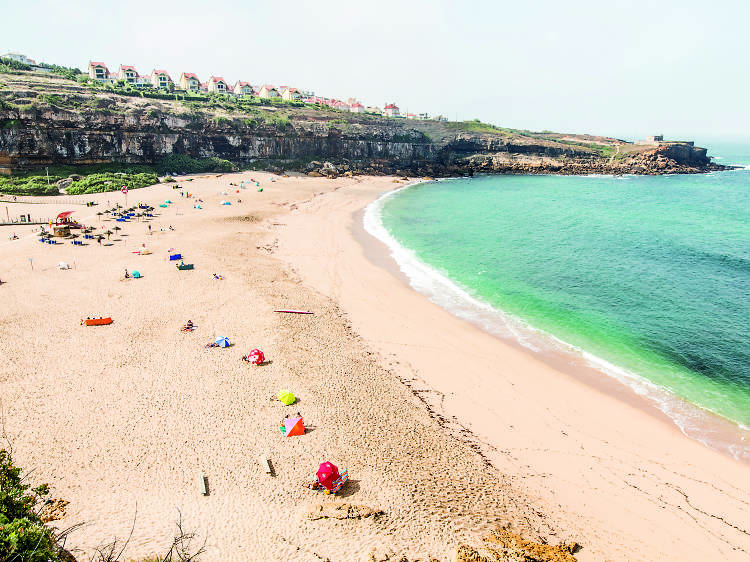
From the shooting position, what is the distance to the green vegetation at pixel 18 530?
21.5 feet

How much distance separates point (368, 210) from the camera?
53.9 metres

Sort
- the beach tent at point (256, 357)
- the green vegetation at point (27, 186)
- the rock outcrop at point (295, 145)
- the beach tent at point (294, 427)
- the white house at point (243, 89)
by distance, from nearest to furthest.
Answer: the beach tent at point (294, 427) < the beach tent at point (256, 357) < the green vegetation at point (27, 186) < the rock outcrop at point (295, 145) < the white house at point (243, 89)

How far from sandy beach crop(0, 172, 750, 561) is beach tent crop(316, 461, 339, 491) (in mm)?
371

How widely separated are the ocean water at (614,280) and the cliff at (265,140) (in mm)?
27669

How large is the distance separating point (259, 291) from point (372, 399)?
12.6m

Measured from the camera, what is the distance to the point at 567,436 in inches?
602

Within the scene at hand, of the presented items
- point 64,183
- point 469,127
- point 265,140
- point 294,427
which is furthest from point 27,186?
point 469,127

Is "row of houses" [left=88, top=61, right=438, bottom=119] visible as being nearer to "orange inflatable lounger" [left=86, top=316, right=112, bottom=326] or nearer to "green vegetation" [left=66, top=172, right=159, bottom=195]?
"green vegetation" [left=66, top=172, right=159, bottom=195]

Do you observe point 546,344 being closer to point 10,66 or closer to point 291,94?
point 10,66

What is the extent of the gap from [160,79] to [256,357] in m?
107

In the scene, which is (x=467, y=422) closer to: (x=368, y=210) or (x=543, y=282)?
(x=543, y=282)

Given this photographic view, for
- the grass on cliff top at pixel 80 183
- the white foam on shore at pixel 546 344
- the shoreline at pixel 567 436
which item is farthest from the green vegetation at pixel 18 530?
the grass on cliff top at pixel 80 183

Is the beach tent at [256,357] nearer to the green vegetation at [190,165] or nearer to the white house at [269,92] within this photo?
the green vegetation at [190,165]

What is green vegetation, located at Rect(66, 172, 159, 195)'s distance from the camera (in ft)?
161
